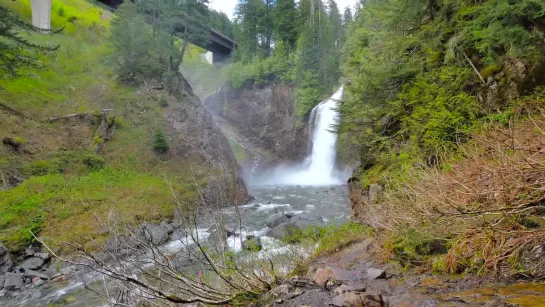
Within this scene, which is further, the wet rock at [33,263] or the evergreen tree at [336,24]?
the evergreen tree at [336,24]

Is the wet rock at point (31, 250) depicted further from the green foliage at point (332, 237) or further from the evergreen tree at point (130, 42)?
the evergreen tree at point (130, 42)

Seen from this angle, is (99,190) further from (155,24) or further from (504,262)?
(155,24)

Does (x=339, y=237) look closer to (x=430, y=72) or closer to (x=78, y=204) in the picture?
(x=430, y=72)

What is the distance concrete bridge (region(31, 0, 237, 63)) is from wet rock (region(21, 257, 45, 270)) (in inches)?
971

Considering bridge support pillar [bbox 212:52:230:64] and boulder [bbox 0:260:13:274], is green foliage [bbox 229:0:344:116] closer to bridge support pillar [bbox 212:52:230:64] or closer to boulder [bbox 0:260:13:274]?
bridge support pillar [bbox 212:52:230:64]

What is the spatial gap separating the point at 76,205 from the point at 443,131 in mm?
14821

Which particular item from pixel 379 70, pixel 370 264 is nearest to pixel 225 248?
pixel 370 264

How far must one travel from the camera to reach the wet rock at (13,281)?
9448 mm

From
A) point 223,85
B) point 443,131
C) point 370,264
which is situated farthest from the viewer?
point 223,85

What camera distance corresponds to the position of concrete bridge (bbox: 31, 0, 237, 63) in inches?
1135

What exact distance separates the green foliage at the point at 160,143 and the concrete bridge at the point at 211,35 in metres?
15.0

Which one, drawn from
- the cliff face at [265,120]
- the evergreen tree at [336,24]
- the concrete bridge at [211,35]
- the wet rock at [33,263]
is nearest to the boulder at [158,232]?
the wet rock at [33,263]

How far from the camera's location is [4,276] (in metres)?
9.82

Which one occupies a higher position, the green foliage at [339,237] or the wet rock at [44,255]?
the green foliage at [339,237]
